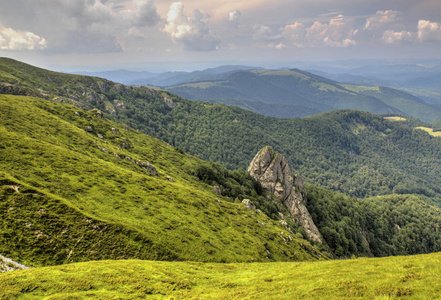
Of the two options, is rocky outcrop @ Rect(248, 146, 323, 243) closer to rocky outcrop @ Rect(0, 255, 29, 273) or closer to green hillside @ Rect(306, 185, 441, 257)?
green hillside @ Rect(306, 185, 441, 257)

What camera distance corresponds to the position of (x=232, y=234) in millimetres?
53062

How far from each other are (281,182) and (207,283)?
10385cm

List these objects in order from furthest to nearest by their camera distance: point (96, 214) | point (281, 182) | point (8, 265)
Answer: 1. point (281, 182)
2. point (96, 214)
3. point (8, 265)

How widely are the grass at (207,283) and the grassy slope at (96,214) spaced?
16.5 feet

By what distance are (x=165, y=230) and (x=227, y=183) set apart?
7310 cm

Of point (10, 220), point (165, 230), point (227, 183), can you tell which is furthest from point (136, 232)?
point (227, 183)

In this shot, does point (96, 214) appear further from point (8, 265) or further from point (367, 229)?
point (367, 229)

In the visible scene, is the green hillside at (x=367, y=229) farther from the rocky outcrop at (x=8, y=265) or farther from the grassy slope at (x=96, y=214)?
the rocky outcrop at (x=8, y=265)

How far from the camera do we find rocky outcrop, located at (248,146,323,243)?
116m

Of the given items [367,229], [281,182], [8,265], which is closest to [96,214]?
[8,265]

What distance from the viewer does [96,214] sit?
3538cm

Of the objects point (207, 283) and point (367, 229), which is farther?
point (367, 229)

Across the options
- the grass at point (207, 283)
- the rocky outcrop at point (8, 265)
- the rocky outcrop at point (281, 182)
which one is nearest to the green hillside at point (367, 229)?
the rocky outcrop at point (281, 182)

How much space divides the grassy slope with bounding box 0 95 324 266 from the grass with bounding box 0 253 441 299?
5.03 metres
